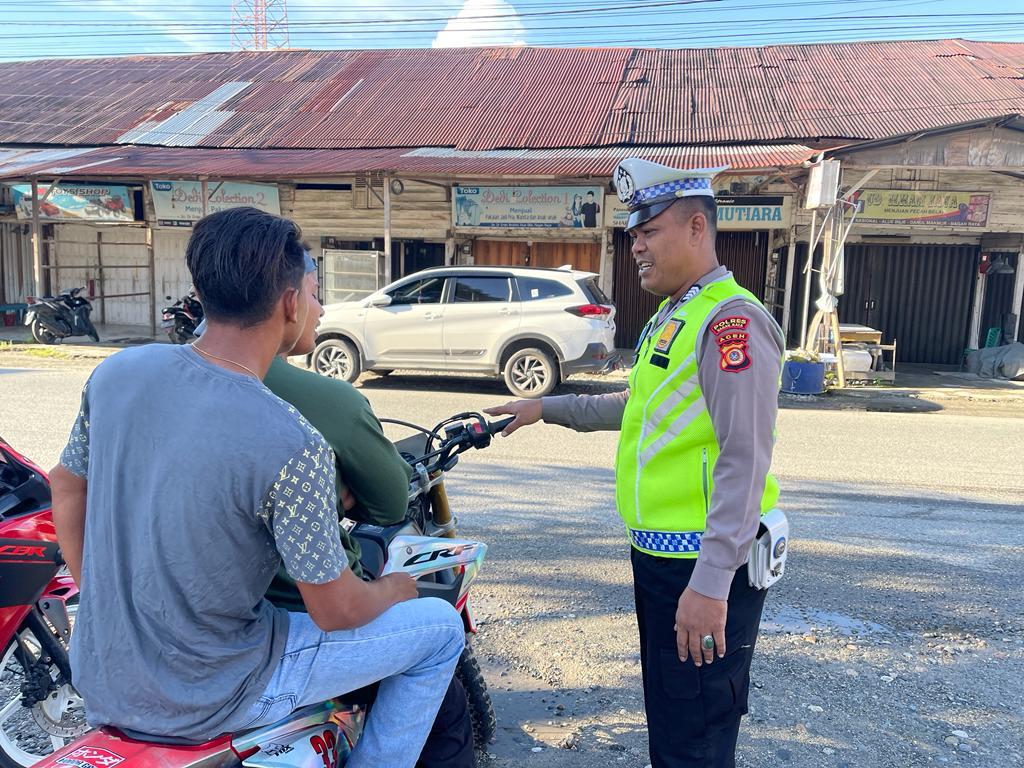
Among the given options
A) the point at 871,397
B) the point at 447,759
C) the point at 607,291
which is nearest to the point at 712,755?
the point at 447,759

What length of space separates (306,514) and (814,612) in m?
3.08

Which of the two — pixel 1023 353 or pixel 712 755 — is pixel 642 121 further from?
pixel 712 755

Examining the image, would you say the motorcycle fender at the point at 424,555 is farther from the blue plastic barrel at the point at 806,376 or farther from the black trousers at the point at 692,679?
the blue plastic barrel at the point at 806,376

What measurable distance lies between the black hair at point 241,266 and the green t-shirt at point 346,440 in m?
0.39

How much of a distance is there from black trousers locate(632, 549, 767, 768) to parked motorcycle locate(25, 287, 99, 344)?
1518cm

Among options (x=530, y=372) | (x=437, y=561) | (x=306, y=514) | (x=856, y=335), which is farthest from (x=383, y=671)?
(x=856, y=335)

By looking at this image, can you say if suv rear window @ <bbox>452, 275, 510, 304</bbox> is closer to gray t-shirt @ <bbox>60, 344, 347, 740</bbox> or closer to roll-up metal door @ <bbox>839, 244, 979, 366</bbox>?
roll-up metal door @ <bbox>839, 244, 979, 366</bbox>

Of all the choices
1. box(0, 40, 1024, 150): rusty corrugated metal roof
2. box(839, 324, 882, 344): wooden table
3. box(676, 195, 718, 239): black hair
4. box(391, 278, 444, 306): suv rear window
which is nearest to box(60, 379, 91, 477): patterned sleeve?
box(676, 195, 718, 239): black hair

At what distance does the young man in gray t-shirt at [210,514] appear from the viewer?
57.5 inches

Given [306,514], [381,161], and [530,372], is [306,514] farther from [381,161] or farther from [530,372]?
Result: [381,161]

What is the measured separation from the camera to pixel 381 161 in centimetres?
1366

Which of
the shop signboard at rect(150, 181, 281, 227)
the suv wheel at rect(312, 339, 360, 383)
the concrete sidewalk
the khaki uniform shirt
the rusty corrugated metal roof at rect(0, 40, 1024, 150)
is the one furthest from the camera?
the shop signboard at rect(150, 181, 281, 227)

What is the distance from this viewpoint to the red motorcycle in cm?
234

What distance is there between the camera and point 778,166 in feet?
38.6
